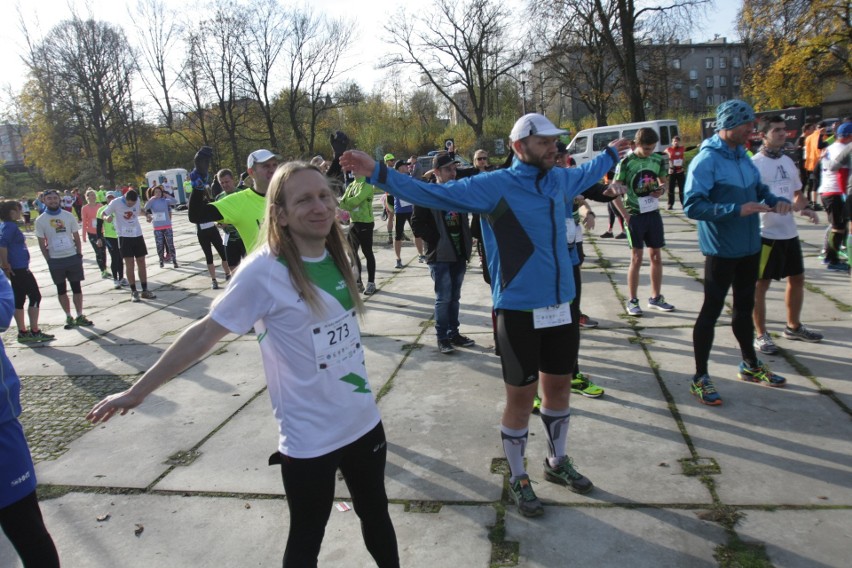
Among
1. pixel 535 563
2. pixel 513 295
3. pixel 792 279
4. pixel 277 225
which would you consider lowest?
pixel 535 563

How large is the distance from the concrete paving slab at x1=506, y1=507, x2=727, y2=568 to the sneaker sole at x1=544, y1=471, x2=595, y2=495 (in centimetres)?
15

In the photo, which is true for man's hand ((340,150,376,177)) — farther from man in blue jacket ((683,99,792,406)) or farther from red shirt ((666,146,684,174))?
red shirt ((666,146,684,174))

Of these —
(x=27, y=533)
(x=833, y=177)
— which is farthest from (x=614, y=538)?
(x=833, y=177)

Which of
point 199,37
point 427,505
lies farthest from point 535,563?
point 199,37

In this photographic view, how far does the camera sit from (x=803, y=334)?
516cm

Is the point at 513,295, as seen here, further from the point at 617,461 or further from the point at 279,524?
the point at 279,524

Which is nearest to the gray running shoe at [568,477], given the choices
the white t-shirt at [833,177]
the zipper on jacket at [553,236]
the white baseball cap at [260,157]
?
the zipper on jacket at [553,236]

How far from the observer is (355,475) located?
211 cm

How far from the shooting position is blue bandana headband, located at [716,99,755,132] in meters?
3.85

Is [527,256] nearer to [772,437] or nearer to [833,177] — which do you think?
[772,437]

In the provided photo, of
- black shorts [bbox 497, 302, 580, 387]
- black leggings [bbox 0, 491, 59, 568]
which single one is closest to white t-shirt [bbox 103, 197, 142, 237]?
black leggings [bbox 0, 491, 59, 568]

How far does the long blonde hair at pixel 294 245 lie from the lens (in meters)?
1.97

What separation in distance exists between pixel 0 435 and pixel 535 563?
7.50 ft

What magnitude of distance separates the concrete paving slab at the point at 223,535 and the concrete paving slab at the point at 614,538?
24 cm
